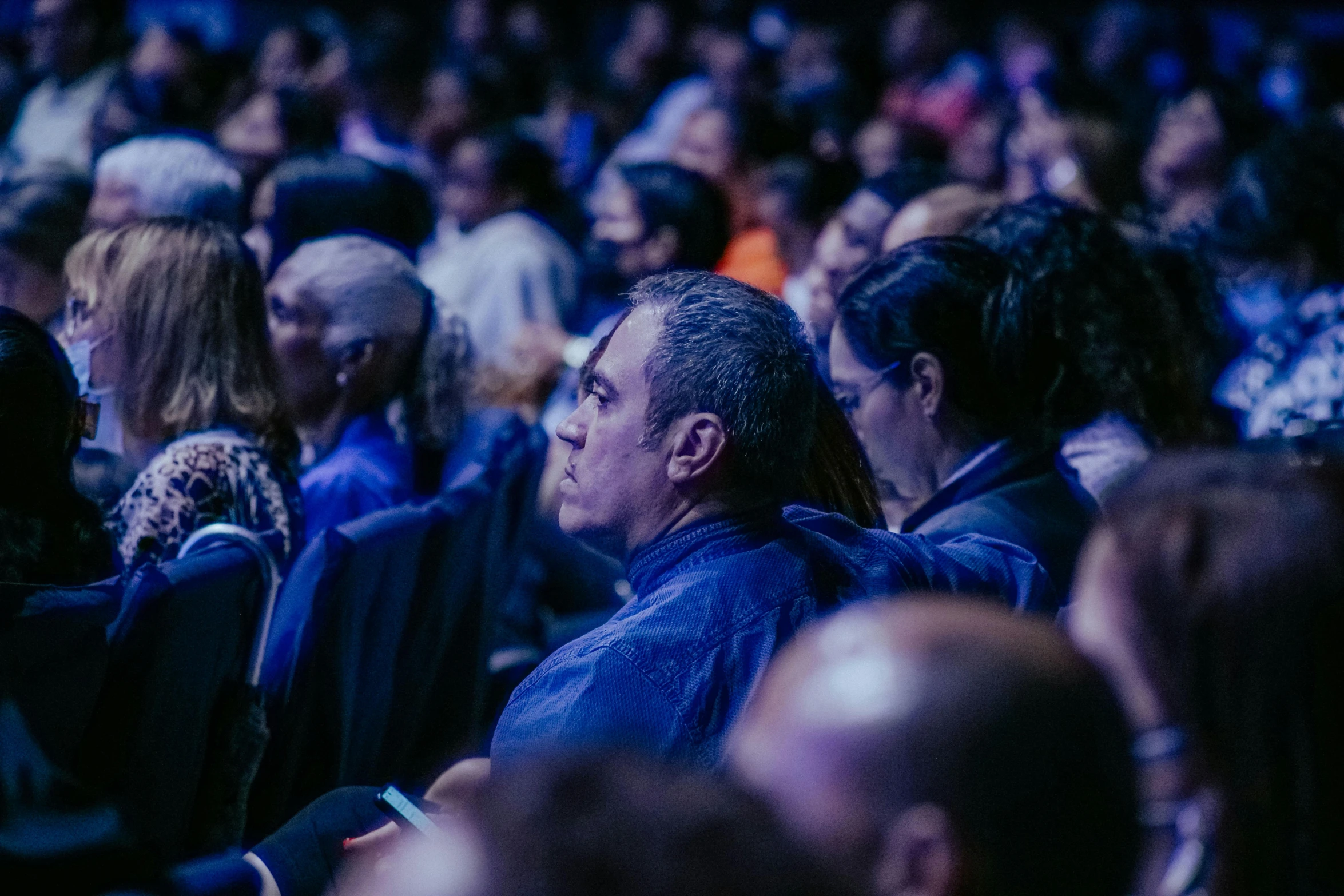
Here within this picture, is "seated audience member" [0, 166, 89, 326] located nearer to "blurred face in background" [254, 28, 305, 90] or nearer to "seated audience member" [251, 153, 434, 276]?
"seated audience member" [251, 153, 434, 276]

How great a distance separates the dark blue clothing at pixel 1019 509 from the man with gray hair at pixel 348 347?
1.23m

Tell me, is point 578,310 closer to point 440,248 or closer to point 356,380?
point 440,248

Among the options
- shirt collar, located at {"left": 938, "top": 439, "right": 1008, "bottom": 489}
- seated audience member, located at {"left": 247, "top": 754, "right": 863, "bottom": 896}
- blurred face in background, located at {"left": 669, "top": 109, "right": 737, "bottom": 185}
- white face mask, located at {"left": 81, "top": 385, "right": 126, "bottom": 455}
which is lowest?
shirt collar, located at {"left": 938, "top": 439, "right": 1008, "bottom": 489}

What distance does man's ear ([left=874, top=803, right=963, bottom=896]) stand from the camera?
0.95 metres

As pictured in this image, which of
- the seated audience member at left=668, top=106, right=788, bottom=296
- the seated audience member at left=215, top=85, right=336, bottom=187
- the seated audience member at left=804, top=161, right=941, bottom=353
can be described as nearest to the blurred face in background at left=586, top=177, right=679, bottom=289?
the seated audience member at left=668, top=106, right=788, bottom=296

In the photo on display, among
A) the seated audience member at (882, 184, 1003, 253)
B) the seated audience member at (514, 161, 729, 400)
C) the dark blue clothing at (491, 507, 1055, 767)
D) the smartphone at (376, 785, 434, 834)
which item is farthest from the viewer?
the seated audience member at (514, 161, 729, 400)

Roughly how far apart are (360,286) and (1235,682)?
2476 millimetres

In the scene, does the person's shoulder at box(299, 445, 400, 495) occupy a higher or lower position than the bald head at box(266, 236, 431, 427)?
lower

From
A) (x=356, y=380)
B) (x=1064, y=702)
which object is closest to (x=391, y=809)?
(x=1064, y=702)

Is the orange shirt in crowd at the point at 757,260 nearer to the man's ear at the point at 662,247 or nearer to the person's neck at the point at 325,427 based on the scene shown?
the man's ear at the point at 662,247

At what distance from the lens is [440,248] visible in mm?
6219

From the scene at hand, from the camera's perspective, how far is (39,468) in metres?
2.15

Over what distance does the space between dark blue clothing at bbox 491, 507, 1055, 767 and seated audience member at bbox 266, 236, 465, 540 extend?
1.42 meters

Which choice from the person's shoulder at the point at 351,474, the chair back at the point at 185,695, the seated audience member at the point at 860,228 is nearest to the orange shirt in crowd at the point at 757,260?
the seated audience member at the point at 860,228
